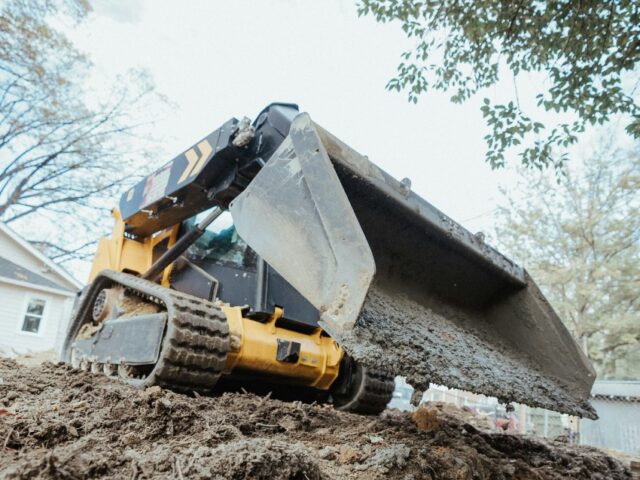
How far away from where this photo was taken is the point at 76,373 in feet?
11.7

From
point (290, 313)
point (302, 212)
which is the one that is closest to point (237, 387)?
point (290, 313)

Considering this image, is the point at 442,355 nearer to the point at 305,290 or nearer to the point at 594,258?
the point at 305,290

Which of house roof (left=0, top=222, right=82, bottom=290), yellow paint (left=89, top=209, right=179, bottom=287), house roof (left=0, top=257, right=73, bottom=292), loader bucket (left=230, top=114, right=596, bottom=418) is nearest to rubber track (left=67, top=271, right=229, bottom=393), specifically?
loader bucket (left=230, top=114, right=596, bottom=418)

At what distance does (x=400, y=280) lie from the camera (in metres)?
2.74

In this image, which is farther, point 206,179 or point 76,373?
point 76,373

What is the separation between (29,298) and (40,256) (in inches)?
68.3

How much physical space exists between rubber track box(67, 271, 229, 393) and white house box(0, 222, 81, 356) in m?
12.8

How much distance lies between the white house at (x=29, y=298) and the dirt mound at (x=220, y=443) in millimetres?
13042

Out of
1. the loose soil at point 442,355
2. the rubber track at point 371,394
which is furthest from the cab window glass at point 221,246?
the loose soil at point 442,355

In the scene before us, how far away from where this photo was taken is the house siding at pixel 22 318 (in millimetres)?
14125

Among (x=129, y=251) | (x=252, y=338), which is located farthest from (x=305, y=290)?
(x=129, y=251)

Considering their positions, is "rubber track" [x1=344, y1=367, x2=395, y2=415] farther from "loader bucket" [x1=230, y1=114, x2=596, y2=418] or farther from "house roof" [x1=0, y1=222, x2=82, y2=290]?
"house roof" [x1=0, y1=222, x2=82, y2=290]

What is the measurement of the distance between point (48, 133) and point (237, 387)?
15.8 meters

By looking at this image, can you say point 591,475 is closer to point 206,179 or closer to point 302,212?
point 302,212
